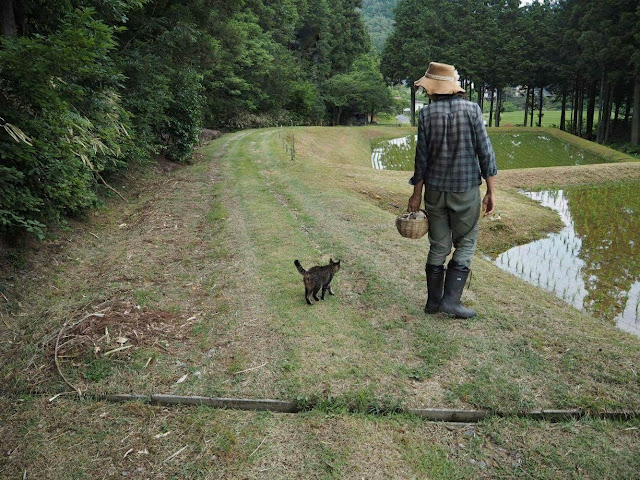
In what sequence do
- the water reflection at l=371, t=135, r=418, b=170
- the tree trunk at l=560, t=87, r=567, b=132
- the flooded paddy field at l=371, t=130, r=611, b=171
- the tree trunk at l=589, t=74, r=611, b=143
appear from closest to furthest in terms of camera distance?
the water reflection at l=371, t=135, r=418, b=170 < the flooded paddy field at l=371, t=130, r=611, b=171 < the tree trunk at l=589, t=74, r=611, b=143 < the tree trunk at l=560, t=87, r=567, b=132

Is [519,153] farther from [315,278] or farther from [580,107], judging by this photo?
[315,278]

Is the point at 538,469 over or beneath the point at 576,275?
over

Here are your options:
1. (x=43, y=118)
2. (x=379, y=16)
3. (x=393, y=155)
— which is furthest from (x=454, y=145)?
(x=379, y=16)

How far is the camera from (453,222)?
4.30m

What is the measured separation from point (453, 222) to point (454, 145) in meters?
0.76

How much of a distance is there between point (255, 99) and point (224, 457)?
3522 cm

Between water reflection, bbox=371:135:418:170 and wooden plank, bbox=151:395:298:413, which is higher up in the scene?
wooden plank, bbox=151:395:298:413

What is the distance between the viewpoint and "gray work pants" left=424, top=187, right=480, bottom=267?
13.7 ft

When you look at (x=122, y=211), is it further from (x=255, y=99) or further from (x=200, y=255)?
(x=255, y=99)

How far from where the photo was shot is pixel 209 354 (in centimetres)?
396

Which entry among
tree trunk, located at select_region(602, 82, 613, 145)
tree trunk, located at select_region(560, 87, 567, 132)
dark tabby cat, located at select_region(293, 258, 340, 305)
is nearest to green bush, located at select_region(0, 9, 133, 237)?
dark tabby cat, located at select_region(293, 258, 340, 305)

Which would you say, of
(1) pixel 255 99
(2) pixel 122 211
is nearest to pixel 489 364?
(2) pixel 122 211

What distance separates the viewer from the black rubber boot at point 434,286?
4395 mm

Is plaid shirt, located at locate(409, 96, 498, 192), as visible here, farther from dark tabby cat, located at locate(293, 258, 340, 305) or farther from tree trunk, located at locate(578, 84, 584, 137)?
tree trunk, located at locate(578, 84, 584, 137)
